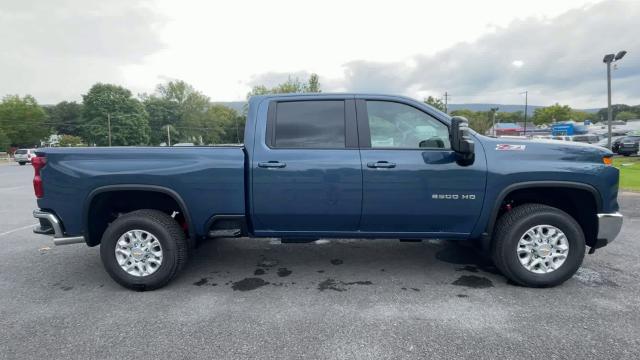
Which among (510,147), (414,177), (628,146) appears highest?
(628,146)

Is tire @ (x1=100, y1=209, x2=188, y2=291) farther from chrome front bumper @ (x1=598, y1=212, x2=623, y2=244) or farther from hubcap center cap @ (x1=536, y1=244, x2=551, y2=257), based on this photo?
chrome front bumper @ (x1=598, y1=212, x2=623, y2=244)

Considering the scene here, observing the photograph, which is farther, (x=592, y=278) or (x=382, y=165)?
(x=592, y=278)

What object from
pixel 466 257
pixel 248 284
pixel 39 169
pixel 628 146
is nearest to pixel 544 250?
pixel 466 257

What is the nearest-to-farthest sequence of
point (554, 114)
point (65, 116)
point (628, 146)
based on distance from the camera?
point (628, 146), point (65, 116), point (554, 114)

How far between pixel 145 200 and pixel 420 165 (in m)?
2.86

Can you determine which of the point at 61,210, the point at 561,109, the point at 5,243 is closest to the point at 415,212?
the point at 61,210

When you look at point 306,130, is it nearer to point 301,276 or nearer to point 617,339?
point 301,276

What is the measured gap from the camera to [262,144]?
361 centimetres

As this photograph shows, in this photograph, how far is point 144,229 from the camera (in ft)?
11.7

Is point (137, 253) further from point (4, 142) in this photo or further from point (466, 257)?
point (4, 142)

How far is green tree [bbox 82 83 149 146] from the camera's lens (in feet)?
212

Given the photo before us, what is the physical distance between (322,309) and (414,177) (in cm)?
148

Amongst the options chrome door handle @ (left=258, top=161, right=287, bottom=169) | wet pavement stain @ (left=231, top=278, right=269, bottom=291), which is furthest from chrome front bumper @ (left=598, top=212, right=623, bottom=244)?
wet pavement stain @ (left=231, top=278, right=269, bottom=291)

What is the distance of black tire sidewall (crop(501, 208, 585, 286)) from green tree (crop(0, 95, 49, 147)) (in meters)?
81.3
